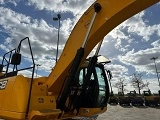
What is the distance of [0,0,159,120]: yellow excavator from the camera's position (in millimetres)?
4211

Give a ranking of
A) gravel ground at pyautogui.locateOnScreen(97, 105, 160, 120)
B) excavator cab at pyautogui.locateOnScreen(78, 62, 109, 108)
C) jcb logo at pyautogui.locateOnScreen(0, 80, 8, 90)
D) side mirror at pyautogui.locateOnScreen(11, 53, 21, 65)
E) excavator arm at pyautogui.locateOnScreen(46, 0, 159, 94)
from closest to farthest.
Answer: excavator arm at pyautogui.locateOnScreen(46, 0, 159, 94) → side mirror at pyautogui.locateOnScreen(11, 53, 21, 65) → jcb logo at pyautogui.locateOnScreen(0, 80, 8, 90) → excavator cab at pyautogui.locateOnScreen(78, 62, 109, 108) → gravel ground at pyautogui.locateOnScreen(97, 105, 160, 120)

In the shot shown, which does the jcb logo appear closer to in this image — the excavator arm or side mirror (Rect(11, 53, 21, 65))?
side mirror (Rect(11, 53, 21, 65))

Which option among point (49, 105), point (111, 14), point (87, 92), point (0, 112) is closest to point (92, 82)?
point (87, 92)

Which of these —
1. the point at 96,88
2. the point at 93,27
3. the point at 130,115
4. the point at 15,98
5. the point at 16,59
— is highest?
the point at 93,27

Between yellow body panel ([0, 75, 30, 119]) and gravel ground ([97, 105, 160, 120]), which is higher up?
yellow body panel ([0, 75, 30, 119])

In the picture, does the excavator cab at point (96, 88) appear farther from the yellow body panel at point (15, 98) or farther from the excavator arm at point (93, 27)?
the yellow body panel at point (15, 98)

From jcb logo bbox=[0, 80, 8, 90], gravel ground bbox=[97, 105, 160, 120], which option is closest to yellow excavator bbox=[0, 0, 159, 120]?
jcb logo bbox=[0, 80, 8, 90]

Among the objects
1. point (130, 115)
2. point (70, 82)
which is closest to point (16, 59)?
point (70, 82)

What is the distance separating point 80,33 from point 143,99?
24527 millimetres

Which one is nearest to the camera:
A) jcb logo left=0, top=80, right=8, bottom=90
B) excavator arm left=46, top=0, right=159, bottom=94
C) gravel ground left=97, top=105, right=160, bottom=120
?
excavator arm left=46, top=0, right=159, bottom=94

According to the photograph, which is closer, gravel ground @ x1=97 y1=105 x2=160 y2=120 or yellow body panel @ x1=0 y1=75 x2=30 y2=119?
yellow body panel @ x1=0 y1=75 x2=30 y2=119

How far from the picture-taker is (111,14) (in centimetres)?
431

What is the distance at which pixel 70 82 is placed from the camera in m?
4.58

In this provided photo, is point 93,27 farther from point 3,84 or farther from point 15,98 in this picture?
point 3,84
